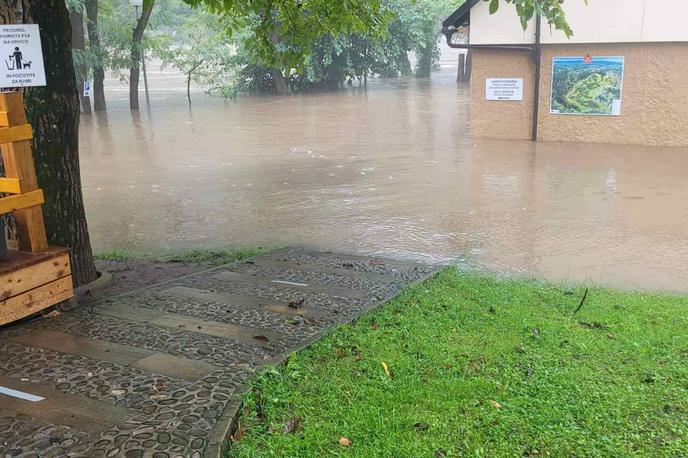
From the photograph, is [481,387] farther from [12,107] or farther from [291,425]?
[12,107]

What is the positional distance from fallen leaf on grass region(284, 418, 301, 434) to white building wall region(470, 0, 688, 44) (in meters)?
13.8

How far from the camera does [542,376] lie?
14.2ft

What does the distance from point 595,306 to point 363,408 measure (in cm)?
298

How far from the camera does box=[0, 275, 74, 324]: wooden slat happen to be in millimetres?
4859

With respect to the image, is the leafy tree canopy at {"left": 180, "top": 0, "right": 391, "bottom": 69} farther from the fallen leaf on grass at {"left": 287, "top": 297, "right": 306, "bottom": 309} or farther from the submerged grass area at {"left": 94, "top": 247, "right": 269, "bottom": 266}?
the fallen leaf on grass at {"left": 287, "top": 297, "right": 306, "bottom": 309}

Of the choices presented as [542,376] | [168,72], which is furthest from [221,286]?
[168,72]

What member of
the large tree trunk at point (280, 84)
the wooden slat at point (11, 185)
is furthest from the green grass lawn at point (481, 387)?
the large tree trunk at point (280, 84)

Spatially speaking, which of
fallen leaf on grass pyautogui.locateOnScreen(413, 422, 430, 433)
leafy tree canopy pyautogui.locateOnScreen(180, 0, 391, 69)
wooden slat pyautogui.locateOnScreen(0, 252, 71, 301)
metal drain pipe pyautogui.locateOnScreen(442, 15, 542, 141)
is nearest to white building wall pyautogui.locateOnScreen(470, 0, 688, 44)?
metal drain pipe pyautogui.locateOnScreen(442, 15, 542, 141)

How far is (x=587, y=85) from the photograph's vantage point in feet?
55.7

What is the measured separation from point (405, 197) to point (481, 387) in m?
7.93

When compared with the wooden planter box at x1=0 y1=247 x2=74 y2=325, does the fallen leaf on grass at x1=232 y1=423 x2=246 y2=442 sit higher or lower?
lower

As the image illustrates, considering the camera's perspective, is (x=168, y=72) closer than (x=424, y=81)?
No

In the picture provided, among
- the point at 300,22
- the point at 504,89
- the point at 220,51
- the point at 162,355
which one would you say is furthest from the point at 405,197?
the point at 220,51

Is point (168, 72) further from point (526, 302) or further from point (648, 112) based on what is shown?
point (526, 302)
